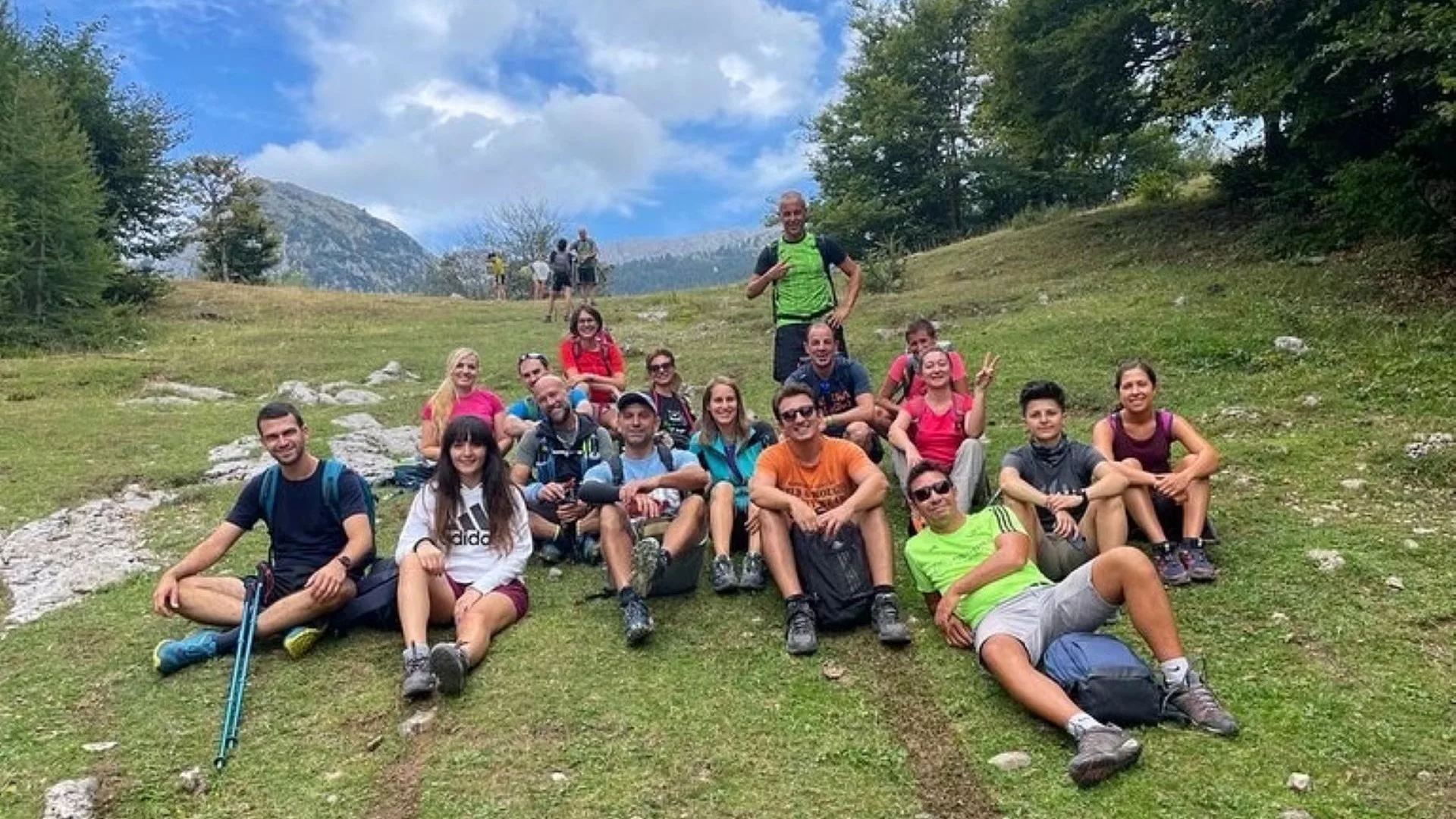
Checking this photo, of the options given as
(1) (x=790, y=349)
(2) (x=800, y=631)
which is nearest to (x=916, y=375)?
(1) (x=790, y=349)

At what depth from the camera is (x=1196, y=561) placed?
20.5 ft

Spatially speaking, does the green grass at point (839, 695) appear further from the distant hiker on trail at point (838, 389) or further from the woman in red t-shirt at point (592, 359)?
the woman in red t-shirt at point (592, 359)

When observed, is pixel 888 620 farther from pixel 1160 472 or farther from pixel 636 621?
pixel 1160 472

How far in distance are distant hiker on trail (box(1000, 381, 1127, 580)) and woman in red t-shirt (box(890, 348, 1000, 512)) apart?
1079mm

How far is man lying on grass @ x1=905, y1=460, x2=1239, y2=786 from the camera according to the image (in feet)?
14.5

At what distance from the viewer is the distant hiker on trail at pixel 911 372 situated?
8.38 meters

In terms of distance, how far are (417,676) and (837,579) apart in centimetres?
253

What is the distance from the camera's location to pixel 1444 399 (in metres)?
9.05

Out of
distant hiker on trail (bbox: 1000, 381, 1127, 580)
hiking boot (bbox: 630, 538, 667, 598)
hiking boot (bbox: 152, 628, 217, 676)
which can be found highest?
distant hiker on trail (bbox: 1000, 381, 1127, 580)

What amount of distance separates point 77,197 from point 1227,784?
29752 mm

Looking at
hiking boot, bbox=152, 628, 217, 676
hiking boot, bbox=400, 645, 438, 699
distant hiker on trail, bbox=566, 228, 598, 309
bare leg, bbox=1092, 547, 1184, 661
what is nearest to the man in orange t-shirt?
bare leg, bbox=1092, 547, 1184, 661

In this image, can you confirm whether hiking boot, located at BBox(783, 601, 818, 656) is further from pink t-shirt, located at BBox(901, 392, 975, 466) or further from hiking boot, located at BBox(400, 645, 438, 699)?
pink t-shirt, located at BBox(901, 392, 975, 466)

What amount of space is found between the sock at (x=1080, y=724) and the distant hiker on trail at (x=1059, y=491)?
160cm

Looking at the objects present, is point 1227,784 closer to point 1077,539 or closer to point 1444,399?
point 1077,539
